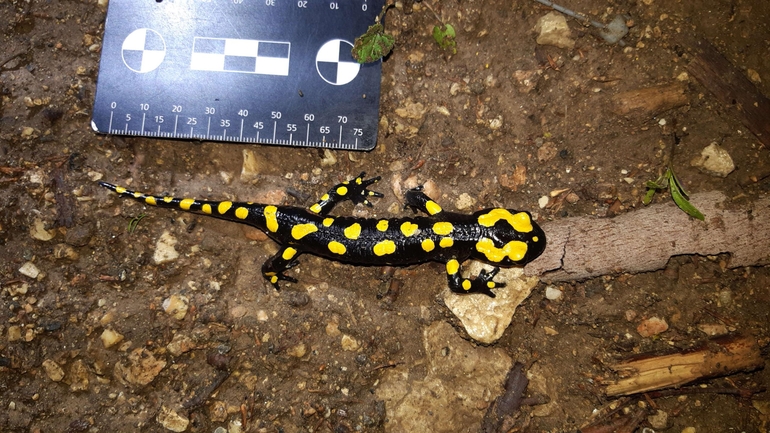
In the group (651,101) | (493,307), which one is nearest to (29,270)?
(493,307)

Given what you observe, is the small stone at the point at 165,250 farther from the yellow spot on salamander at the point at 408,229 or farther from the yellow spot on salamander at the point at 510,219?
the yellow spot on salamander at the point at 510,219

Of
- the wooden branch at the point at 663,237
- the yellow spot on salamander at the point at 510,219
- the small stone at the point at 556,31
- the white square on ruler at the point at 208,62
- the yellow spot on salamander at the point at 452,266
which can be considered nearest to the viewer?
the wooden branch at the point at 663,237

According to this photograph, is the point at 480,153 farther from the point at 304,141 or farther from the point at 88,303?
the point at 88,303

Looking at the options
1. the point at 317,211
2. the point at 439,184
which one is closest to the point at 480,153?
the point at 439,184

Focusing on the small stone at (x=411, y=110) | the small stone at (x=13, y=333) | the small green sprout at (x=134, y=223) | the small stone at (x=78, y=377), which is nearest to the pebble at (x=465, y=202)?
the small stone at (x=411, y=110)

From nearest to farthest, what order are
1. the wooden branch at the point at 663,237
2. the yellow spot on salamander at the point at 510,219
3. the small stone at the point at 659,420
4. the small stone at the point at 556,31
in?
the wooden branch at the point at 663,237 → the small stone at the point at 659,420 → the yellow spot on salamander at the point at 510,219 → the small stone at the point at 556,31
